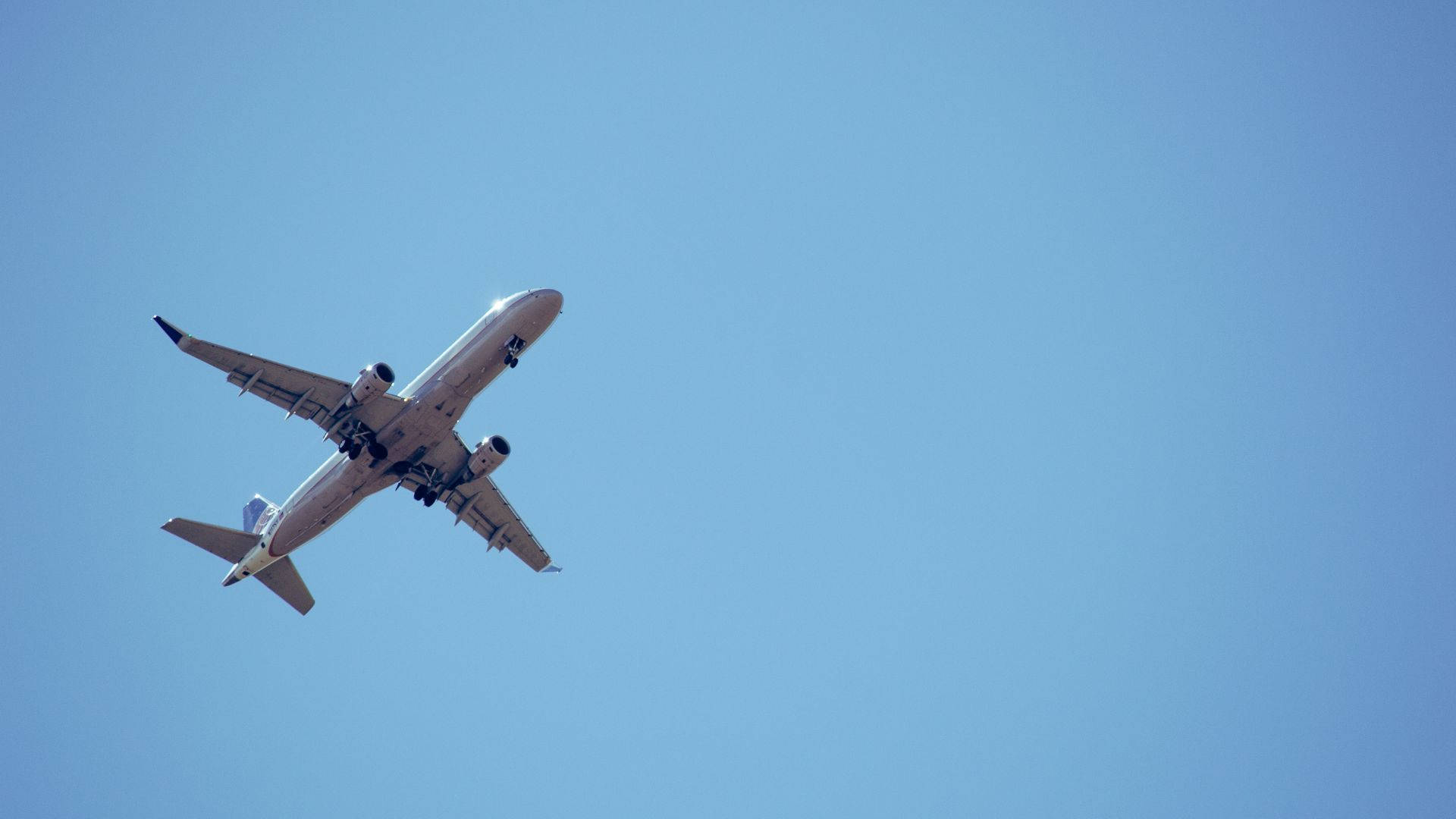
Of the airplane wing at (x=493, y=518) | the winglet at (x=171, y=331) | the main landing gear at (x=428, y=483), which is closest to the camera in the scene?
the winglet at (x=171, y=331)

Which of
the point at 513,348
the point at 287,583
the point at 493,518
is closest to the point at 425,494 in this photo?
the point at 493,518

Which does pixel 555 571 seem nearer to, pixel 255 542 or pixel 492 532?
pixel 492 532

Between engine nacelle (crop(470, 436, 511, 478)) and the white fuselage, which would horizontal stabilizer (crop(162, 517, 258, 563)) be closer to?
the white fuselage

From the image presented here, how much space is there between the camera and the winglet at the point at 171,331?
49875 mm

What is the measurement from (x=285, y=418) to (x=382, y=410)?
4.13 metres

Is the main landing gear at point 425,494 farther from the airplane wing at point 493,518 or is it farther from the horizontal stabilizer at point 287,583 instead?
the horizontal stabilizer at point 287,583

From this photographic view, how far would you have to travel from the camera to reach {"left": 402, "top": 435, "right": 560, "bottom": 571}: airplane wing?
61.0 m

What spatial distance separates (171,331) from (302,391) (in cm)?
546

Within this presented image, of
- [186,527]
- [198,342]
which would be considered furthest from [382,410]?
[186,527]

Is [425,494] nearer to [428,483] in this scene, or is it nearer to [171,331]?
[428,483]

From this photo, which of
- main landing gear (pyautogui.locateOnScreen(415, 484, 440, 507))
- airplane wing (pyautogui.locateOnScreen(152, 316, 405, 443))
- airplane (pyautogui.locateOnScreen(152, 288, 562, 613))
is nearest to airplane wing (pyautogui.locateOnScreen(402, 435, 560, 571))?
main landing gear (pyautogui.locateOnScreen(415, 484, 440, 507))

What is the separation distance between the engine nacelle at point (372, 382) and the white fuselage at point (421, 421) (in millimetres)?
1613

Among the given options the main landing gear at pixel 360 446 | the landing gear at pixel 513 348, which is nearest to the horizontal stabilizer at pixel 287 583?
the main landing gear at pixel 360 446

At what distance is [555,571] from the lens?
2512 inches
